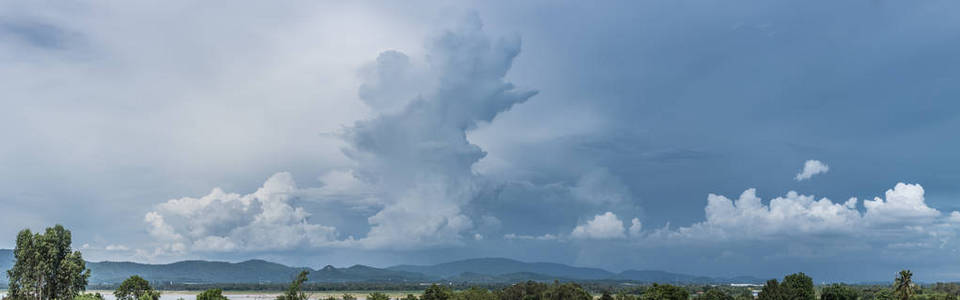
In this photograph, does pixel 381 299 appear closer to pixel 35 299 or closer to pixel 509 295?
pixel 509 295

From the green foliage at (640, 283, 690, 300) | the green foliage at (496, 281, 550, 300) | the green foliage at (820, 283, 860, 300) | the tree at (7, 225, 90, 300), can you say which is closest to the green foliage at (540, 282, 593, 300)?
the green foliage at (640, 283, 690, 300)

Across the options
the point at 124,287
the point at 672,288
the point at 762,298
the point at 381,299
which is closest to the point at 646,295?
the point at 672,288

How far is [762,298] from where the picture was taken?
132 m

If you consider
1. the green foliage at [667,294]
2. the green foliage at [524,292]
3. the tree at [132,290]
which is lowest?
the green foliage at [524,292]

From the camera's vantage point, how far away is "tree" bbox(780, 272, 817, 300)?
134 metres

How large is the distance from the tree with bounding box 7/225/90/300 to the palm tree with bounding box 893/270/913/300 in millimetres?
139305

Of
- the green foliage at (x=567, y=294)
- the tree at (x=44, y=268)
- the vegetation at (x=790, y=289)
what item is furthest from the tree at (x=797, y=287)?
the tree at (x=44, y=268)

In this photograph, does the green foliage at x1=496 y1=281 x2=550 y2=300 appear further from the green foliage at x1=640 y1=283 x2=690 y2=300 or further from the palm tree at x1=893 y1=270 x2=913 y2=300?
the palm tree at x1=893 y1=270 x2=913 y2=300

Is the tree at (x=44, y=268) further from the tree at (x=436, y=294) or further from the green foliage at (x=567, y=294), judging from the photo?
the green foliage at (x=567, y=294)

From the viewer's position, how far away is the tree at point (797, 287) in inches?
5295

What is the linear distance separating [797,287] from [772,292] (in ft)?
41.3

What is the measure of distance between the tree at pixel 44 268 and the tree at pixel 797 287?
128551mm

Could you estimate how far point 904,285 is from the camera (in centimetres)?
11944

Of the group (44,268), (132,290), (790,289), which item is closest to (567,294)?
(790,289)
